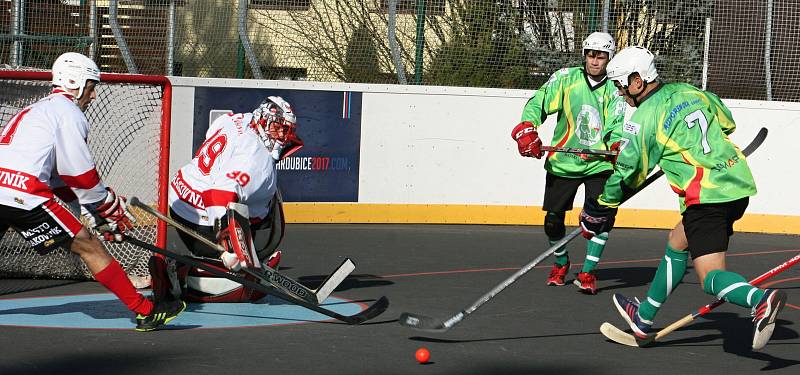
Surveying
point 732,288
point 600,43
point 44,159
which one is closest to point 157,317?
point 44,159

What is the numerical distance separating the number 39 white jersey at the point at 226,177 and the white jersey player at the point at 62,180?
497 millimetres

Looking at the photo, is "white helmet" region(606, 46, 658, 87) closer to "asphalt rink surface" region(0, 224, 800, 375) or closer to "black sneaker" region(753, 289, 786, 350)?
"black sneaker" region(753, 289, 786, 350)

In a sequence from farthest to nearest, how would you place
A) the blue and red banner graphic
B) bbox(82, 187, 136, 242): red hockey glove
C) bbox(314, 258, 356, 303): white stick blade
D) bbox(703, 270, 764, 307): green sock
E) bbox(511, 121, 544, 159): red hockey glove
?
the blue and red banner graphic, bbox(511, 121, 544, 159): red hockey glove, bbox(314, 258, 356, 303): white stick blade, bbox(82, 187, 136, 242): red hockey glove, bbox(703, 270, 764, 307): green sock

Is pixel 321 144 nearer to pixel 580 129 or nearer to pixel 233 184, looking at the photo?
pixel 580 129

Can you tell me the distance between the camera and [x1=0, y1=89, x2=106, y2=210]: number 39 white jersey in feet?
17.0

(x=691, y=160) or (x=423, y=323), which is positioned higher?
(x=691, y=160)

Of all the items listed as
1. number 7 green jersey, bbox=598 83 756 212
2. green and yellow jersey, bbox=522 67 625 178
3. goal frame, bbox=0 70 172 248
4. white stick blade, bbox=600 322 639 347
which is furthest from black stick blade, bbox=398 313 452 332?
goal frame, bbox=0 70 172 248

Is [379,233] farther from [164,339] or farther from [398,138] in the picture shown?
[164,339]

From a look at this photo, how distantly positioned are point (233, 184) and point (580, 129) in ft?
8.41

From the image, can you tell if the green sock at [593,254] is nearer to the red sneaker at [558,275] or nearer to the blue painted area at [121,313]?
the red sneaker at [558,275]

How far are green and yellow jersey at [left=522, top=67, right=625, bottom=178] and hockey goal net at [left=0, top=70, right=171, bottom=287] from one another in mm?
2363

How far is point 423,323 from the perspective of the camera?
565 centimetres

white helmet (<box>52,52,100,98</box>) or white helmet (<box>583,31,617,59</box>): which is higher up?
white helmet (<box>583,31,617,59</box>)

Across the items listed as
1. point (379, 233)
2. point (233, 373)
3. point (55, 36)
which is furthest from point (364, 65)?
point (233, 373)
